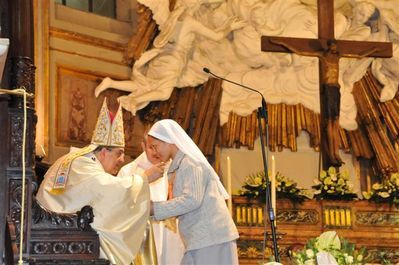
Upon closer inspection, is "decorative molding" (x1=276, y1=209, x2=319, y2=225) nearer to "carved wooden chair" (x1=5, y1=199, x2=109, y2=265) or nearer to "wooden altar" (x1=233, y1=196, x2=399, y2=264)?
"wooden altar" (x1=233, y1=196, x2=399, y2=264)

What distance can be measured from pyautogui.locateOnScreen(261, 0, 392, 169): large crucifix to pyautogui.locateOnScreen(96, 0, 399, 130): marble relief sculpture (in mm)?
1308

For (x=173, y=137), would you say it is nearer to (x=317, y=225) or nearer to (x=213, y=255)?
(x=213, y=255)

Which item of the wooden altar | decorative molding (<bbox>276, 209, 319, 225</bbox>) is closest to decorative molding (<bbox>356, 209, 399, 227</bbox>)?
the wooden altar

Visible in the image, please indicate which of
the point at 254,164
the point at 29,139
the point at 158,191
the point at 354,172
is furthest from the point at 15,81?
the point at 354,172

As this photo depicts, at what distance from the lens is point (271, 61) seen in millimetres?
11766

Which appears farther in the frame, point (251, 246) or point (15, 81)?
point (251, 246)

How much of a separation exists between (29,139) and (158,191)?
276cm

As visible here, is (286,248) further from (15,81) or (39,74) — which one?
(15,81)

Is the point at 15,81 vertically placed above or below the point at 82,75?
below

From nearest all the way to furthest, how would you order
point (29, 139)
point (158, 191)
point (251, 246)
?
point (29, 139)
point (158, 191)
point (251, 246)

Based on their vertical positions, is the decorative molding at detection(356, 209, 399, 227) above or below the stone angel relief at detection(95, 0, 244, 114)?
below

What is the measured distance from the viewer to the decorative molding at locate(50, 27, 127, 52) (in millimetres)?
10328

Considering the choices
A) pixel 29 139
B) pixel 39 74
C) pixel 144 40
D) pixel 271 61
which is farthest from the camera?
pixel 271 61

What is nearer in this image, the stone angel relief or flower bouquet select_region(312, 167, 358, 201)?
flower bouquet select_region(312, 167, 358, 201)
